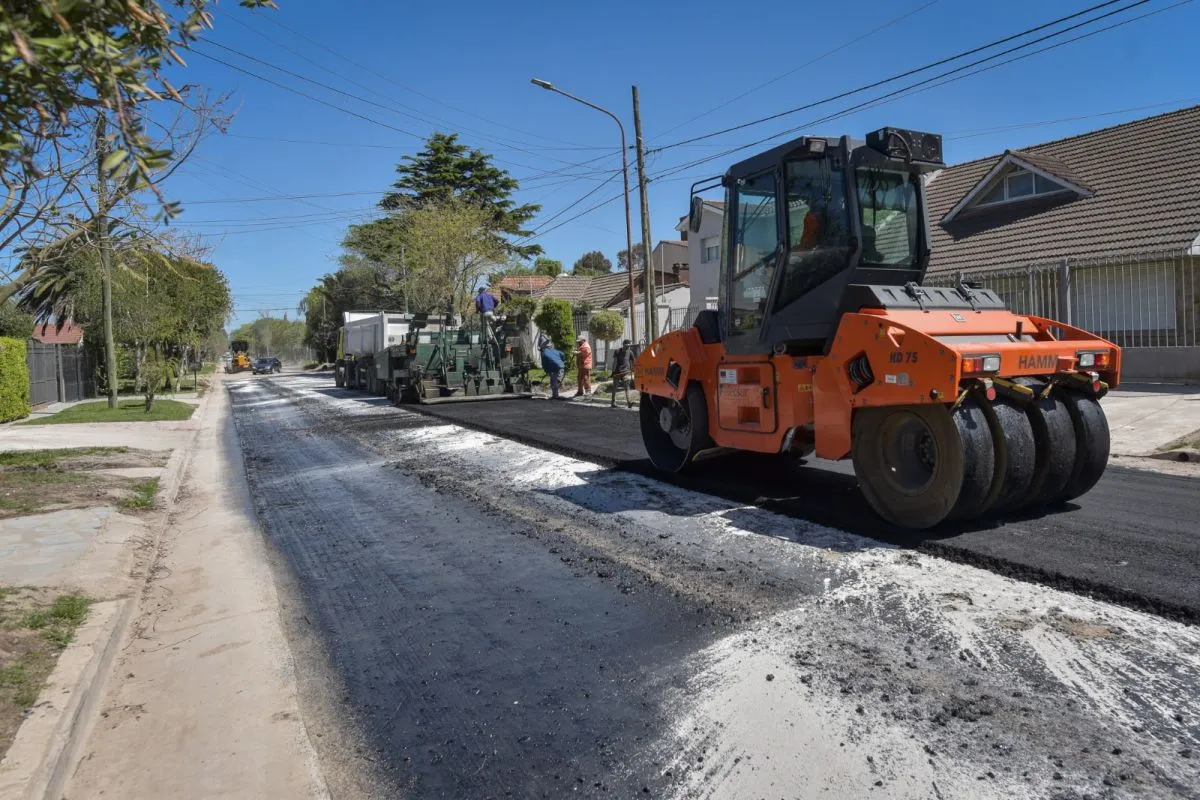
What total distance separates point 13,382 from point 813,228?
1819cm

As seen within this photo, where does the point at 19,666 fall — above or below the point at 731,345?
below

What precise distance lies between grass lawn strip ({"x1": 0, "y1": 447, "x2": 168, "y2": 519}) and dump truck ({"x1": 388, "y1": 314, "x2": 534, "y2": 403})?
30.0 feet

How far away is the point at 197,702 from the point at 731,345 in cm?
531

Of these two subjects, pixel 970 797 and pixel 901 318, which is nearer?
pixel 970 797

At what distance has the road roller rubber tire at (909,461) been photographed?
5.48m

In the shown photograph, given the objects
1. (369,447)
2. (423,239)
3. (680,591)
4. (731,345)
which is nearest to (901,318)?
(731,345)

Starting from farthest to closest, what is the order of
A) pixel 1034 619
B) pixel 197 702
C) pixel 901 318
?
pixel 901 318 < pixel 1034 619 < pixel 197 702

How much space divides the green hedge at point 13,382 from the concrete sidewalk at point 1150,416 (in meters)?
19.4

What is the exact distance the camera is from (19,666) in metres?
3.91

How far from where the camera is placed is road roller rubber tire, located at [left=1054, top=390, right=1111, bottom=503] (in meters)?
6.05

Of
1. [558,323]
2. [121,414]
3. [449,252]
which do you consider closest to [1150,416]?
A: [558,323]

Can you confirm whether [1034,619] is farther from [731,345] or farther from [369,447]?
[369,447]

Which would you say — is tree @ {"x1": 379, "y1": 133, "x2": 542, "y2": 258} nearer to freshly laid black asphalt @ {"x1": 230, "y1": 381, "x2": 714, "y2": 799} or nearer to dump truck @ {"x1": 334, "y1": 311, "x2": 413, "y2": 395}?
dump truck @ {"x1": 334, "y1": 311, "x2": 413, "y2": 395}

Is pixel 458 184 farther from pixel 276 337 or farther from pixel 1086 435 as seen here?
pixel 276 337
